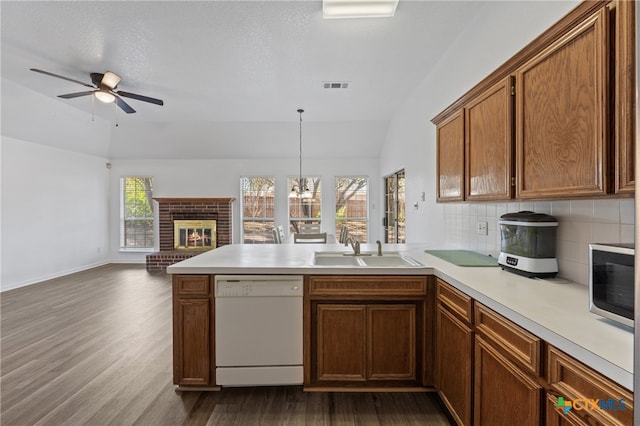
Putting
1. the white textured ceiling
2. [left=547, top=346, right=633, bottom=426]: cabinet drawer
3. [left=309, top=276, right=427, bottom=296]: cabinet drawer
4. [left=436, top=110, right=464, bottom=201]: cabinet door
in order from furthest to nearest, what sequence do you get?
the white textured ceiling
[left=436, top=110, right=464, bottom=201]: cabinet door
[left=309, top=276, right=427, bottom=296]: cabinet drawer
[left=547, top=346, right=633, bottom=426]: cabinet drawer

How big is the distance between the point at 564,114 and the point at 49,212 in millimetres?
7318

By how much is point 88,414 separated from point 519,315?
2.51 metres

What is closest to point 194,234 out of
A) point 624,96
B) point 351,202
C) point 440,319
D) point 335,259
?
point 351,202

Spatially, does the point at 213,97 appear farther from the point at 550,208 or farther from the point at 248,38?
the point at 550,208

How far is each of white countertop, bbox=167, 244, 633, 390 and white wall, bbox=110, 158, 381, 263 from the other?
14.9 feet

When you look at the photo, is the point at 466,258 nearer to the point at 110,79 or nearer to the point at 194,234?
the point at 110,79

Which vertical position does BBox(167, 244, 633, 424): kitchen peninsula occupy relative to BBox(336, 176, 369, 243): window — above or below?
below

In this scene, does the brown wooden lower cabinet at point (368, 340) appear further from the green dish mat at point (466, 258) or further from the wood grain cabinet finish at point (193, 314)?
the wood grain cabinet finish at point (193, 314)

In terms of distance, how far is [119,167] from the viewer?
696 centimetres

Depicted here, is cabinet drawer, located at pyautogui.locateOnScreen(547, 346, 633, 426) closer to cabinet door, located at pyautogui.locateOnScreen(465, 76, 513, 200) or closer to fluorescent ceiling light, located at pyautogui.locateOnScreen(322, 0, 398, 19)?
cabinet door, located at pyautogui.locateOnScreen(465, 76, 513, 200)

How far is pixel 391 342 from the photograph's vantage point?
1995 mm

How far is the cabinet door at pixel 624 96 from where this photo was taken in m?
0.96

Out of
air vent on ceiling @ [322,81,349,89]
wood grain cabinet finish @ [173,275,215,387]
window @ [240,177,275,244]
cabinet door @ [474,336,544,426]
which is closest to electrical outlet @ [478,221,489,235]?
cabinet door @ [474,336,544,426]

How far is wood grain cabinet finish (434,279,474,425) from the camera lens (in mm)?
1527
